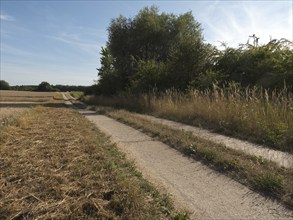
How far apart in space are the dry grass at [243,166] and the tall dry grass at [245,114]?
4.88 ft

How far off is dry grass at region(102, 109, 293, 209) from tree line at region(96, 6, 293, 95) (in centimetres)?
459

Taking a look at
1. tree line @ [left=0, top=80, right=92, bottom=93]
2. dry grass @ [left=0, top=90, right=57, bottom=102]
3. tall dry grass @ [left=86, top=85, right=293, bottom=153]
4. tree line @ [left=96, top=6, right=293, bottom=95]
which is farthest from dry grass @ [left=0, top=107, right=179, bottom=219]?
tree line @ [left=0, top=80, right=92, bottom=93]

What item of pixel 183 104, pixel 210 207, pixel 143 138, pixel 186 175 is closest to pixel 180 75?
pixel 183 104

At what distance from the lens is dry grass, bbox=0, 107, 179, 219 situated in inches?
140

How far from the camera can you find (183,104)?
48.7ft

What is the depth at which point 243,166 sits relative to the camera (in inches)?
209

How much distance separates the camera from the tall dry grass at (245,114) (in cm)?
787

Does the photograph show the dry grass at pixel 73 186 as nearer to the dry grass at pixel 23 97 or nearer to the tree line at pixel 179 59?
the tree line at pixel 179 59

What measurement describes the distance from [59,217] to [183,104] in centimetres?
1185

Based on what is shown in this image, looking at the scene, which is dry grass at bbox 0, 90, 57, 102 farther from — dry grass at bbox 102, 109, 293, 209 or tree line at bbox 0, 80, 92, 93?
dry grass at bbox 102, 109, 293, 209

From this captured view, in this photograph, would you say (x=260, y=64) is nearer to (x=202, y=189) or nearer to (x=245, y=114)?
(x=245, y=114)

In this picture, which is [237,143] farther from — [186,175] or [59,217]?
[59,217]

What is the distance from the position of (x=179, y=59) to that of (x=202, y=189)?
53.1 ft

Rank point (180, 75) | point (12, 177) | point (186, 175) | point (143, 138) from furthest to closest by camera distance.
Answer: point (180, 75)
point (143, 138)
point (186, 175)
point (12, 177)
